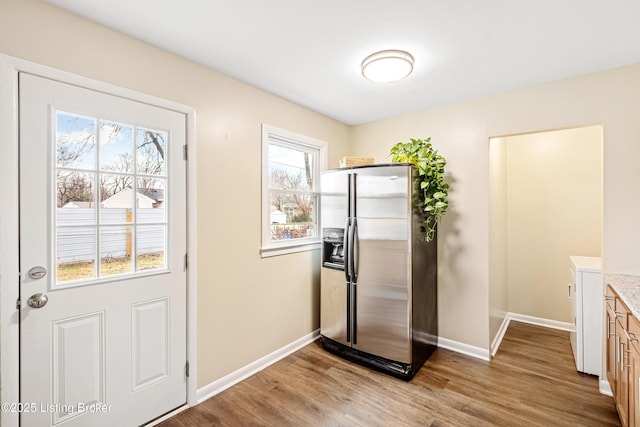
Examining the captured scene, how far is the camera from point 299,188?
3.11 meters

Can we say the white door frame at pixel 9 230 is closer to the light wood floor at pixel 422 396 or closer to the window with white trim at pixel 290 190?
the light wood floor at pixel 422 396

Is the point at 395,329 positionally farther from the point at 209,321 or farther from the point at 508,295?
the point at 508,295

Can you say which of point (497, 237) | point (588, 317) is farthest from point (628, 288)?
point (497, 237)

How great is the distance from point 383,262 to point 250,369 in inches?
58.4

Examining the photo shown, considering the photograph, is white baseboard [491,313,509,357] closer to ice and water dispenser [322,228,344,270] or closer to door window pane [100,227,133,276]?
ice and water dispenser [322,228,344,270]

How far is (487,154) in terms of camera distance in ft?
8.95

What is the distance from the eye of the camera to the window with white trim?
8.74ft

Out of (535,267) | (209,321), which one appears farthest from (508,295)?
(209,321)

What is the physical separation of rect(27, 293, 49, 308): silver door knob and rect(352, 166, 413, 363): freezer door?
2.13 metres

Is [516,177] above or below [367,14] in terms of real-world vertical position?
below

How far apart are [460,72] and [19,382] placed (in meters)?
3.37

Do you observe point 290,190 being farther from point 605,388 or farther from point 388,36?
point 605,388

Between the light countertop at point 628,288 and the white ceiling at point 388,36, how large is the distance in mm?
1570

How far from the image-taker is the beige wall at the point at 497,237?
2828mm
